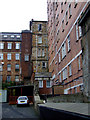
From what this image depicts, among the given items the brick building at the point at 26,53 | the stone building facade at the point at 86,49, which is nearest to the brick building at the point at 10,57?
the brick building at the point at 26,53

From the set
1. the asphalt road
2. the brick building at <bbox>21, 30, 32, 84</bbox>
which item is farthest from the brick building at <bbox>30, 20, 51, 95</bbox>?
the asphalt road

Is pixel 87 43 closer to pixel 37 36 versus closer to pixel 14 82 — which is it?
pixel 37 36

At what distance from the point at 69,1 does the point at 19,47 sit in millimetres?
38237

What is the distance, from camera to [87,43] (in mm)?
8945

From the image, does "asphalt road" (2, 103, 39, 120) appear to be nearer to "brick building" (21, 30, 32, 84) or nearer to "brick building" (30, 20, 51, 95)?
"brick building" (30, 20, 51, 95)

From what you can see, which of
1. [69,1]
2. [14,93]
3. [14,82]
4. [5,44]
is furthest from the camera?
[5,44]

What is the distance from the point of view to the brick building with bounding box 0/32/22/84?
5956 cm

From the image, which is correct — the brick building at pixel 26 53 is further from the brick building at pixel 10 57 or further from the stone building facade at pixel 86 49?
the stone building facade at pixel 86 49

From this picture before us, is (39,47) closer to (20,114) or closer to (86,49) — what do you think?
(20,114)

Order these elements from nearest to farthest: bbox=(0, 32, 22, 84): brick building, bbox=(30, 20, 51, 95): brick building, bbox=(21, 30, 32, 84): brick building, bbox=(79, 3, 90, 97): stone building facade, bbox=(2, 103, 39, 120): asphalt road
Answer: bbox=(79, 3, 90, 97): stone building facade → bbox=(2, 103, 39, 120): asphalt road → bbox=(30, 20, 51, 95): brick building → bbox=(21, 30, 32, 84): brick building → bbox=(0, 32, 22, 84): brick building

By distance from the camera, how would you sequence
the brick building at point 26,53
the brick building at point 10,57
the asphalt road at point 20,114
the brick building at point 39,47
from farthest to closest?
the brick building at point 10,57, the brick building at point 26,53, the brick building at point 39,47, the asphalt road at point 20,114

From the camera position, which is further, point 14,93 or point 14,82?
point 14,82

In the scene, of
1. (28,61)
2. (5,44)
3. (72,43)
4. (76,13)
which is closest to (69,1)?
(76,13)

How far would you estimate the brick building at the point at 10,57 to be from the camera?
59562 mm
